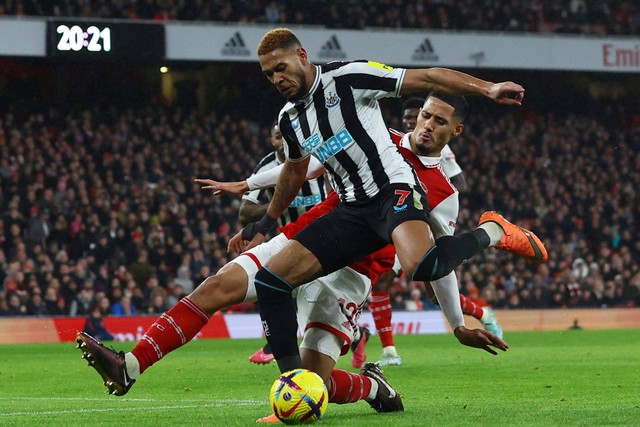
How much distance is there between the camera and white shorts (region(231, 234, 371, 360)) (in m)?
6.43

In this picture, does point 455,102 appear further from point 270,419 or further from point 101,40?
point 101,40

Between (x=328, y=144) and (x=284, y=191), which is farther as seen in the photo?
(x=284, y=191)

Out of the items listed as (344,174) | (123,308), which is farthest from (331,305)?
(123,308)

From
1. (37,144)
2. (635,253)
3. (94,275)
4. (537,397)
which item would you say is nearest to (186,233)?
(94,275)

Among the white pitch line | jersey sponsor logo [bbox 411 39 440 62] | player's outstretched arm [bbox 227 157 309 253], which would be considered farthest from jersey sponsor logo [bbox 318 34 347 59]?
the white pitch line

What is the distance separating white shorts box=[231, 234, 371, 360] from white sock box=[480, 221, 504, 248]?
0.76m

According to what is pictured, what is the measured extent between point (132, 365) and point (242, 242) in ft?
6.15

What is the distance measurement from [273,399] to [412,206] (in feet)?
4.14

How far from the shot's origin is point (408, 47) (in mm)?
25656

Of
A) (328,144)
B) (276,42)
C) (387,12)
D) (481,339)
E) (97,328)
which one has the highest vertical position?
(387,12)

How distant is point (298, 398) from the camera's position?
5.66 meters

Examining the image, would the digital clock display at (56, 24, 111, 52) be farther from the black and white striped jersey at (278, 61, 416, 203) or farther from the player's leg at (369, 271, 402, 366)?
the black and white striped jersey at (278, 61, 416, 203)

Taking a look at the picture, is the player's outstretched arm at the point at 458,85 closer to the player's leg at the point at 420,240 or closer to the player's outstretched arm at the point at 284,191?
the player's leg at the point at 420,240

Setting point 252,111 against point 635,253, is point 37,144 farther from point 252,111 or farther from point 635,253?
point 635,253
